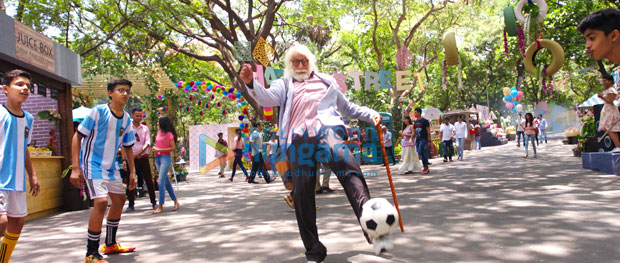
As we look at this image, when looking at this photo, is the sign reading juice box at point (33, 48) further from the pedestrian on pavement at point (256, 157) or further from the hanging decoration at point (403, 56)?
the hanging decoration at point (403, 56)

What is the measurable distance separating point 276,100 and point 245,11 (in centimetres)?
1752

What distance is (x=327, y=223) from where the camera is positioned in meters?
5.59

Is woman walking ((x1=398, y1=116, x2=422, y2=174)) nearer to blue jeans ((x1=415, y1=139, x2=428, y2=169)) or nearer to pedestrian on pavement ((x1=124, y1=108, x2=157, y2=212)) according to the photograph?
blue jeans ((x1=415, y1=139, x2=428, y2=169))

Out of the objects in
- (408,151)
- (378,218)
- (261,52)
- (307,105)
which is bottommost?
(378,218)

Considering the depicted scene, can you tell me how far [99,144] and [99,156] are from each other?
11 centimetres

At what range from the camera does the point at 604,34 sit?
2814 mm

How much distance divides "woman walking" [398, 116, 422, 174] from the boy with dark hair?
9464 millimetres

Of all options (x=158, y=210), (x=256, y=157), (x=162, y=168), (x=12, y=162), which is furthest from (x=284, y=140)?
(x=256, y=157)

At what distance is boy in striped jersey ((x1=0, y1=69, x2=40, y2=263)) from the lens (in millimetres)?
3523

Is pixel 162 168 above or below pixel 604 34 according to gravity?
below

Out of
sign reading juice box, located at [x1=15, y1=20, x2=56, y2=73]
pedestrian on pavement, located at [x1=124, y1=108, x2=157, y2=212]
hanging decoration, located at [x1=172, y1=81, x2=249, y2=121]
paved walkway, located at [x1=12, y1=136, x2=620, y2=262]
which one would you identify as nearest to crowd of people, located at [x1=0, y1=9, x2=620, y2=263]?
paved walkway, located at [x1=12, y1=136, x2=620, y2=262]

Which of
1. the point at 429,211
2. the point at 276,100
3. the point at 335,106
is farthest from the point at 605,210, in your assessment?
the point at 276,100

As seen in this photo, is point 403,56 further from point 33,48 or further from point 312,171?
point 312,171

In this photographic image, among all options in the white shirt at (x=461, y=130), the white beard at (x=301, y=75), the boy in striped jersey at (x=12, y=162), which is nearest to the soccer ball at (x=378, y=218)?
the white beard at (x=301, y=75)
